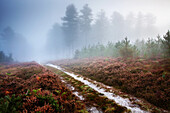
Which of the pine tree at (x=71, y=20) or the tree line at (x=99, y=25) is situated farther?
the pine tree at (x=71, y=20)

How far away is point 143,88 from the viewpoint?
262 inches

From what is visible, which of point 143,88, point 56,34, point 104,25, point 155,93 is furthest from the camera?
point 56,34

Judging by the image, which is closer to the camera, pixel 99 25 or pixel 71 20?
pixel 71 20

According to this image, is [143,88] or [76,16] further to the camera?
[76,16]

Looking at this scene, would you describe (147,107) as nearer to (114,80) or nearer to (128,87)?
(128,87)

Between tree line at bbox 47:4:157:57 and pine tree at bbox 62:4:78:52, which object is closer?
tree line at bbox 47:4:157:57

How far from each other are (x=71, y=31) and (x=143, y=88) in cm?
4674

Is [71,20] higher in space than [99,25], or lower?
higher

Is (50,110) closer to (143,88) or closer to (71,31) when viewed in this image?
(143,88)

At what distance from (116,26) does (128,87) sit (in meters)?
55.0

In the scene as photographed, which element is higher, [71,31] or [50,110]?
[71,31]

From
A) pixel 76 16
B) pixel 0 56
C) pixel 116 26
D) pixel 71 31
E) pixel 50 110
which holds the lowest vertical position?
pixel 50 110

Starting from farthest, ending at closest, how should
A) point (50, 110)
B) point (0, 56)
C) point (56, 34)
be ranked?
point (56, 34) → point (0, 56) → point (50, 110)

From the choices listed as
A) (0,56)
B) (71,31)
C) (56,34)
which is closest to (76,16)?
(71,31)
